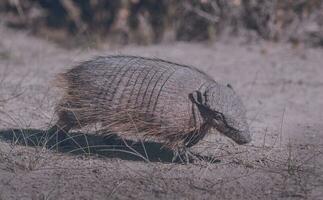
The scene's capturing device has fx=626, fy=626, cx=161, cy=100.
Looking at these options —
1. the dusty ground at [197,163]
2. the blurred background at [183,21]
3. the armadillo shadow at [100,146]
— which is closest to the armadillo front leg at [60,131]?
the armadillo shadow at [100,146]

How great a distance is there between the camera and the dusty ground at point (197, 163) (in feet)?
13.7

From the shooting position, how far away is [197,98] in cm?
459

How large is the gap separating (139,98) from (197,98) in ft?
1.42

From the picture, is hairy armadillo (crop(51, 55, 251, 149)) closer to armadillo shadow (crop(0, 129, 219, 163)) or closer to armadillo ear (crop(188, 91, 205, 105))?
armadillo ear (crop(188, 91, 205, 105))

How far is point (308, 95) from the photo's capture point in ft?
23.6

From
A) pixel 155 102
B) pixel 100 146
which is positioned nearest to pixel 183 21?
pixel 100 146

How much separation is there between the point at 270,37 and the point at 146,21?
199cm

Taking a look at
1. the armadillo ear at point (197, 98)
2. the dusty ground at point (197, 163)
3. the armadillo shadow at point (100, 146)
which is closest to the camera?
the dusty ground at point (197, 163)

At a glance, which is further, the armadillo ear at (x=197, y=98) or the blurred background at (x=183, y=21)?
the blurred background at (x=183, y=21)

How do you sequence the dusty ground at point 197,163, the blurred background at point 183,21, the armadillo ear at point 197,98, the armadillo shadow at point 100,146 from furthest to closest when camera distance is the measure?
the blurred background at point 183,21 < the armadillo shadow at point 100,146 < the armadillo ear at point 197,98 < the dusty ground at point 197,163

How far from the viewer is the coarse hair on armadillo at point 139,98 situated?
462 centimetres

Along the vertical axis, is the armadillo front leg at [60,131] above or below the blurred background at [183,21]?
below

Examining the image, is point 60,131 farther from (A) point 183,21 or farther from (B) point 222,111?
(A) point 183,21

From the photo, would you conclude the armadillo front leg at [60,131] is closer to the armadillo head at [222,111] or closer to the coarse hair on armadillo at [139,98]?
the coarse hair on armadillo at [139,98]
